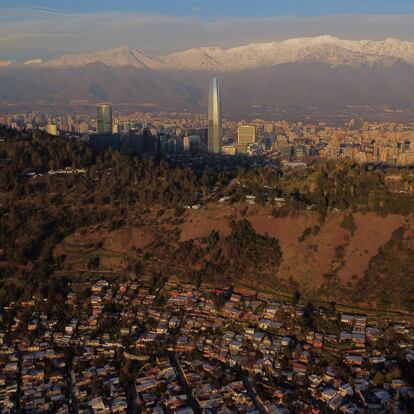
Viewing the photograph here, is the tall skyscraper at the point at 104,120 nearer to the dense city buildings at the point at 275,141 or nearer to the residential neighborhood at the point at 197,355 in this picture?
the dense city buildings at the point at 275,141

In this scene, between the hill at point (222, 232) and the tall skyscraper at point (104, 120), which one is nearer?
the hill at point (222, 232)

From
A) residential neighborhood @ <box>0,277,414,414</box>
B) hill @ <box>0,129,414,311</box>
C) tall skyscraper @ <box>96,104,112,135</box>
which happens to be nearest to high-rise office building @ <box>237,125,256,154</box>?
tall skyscraper @ <box>96,104,112,135</box>

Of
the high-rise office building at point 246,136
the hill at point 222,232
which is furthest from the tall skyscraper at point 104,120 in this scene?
the hill at point 222,232

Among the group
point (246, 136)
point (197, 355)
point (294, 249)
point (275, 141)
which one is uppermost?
point (294, 249)

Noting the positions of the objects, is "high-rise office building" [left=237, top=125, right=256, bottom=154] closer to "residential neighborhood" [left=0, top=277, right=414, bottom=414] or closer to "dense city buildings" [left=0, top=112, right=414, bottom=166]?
"dense city buildings" [left=0, top=112, right=414, bottom=166]

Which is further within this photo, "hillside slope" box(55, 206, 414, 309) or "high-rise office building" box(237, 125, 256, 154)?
"high-rise office building" box(237, 125, 256, 154)

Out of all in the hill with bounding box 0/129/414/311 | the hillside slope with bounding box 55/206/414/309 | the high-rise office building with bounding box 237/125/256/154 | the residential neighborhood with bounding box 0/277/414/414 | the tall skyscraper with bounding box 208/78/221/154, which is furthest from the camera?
the high-rise office building with bounding box 237/125/256/154

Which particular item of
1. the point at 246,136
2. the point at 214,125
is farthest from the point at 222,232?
the point at 246,136

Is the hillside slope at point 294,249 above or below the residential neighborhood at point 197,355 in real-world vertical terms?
above

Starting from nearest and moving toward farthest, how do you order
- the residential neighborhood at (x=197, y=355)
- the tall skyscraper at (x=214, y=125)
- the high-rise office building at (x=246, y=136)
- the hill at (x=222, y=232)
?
the residential neighborhood at (x=197, y=355)
the hill at (x=222, y=232)
the tall skyscraper at (x=214, y=125)
the high-rise office building at (x=246, y=136)

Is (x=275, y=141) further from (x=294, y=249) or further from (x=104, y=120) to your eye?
(x=294, y=249)

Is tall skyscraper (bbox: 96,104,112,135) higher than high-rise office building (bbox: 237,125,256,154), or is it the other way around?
tall skyscraper (bbox: 96,104,112,135)

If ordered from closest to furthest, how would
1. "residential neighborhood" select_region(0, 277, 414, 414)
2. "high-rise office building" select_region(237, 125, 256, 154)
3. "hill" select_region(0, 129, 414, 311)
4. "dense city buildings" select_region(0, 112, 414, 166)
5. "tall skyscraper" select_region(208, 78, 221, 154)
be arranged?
"residential neighborhood" select_region(0, 277, 414, 414)
"hill" select_region(0, 129, 414, 311)
"dense city buildings" select_region(0, 112, 414, 166)
"tall skyscraper" select_region(208, 78, 221, 154)
"high-rise office building" select_region(237, 125, 256, 154)
